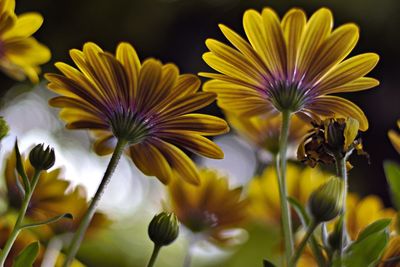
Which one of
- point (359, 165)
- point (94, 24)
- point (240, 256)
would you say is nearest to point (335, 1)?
point (359, 165)

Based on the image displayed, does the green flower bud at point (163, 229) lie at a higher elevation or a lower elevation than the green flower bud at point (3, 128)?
lower

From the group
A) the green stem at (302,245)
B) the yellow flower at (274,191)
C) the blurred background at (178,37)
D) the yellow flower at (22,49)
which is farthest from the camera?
the blurred background at (178,37)

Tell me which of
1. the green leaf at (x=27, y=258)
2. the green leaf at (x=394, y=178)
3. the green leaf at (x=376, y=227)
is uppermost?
the green leaf at (x=394, y=178)

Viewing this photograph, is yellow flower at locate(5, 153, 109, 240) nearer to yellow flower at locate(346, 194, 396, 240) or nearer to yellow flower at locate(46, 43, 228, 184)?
yellow flower at locate(46, 43, 228, 184)

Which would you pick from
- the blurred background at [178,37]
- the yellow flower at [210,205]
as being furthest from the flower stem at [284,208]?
the blurred background at [178,37]

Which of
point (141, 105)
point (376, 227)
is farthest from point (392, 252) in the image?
point (141, 105)

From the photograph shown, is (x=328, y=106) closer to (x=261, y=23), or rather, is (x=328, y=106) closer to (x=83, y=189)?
(x=261, y=23)

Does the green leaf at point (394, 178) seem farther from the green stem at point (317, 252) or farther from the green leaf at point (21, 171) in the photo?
the green leaf at point (21, 171)
